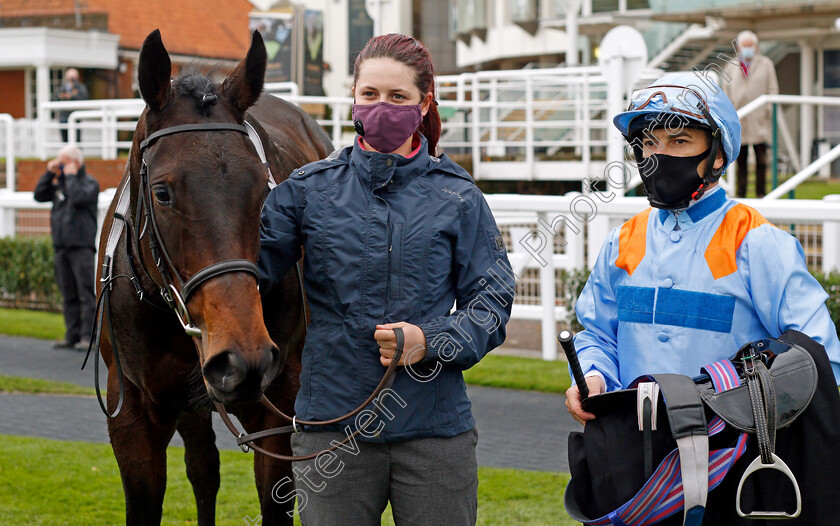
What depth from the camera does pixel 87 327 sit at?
9.89 metres

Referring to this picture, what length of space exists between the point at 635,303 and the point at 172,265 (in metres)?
1.18

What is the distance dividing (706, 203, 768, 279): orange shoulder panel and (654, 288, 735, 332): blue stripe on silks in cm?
6

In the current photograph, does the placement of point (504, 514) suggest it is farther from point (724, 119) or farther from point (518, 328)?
point (518, 328)

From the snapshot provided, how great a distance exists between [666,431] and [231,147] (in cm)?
129

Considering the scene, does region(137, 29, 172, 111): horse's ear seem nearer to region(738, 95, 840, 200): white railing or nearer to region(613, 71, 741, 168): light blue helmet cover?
region(613, 71, 741, 168): light blue helmet cover

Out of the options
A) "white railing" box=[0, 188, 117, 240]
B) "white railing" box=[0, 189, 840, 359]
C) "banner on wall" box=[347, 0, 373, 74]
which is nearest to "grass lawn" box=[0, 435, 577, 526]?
"white railing" box=[0, 189, 840, 359]

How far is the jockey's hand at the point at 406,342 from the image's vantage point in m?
2.38

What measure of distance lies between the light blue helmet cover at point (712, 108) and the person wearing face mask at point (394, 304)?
1.60 ft

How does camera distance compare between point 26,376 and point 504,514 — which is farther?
point 26,376

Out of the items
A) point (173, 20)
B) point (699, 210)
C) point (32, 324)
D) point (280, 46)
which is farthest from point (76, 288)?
point (173, 20)

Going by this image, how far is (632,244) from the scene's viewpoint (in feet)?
8.79

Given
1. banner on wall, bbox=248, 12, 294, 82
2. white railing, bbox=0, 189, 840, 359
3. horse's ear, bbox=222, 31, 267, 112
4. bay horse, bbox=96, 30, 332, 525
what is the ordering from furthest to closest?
banner on wall, bbox=248, 12, 294, 82, white railing, bbox=0, 189, 840, 359, horse's ear, bbox=222, 31, 267, 112, bay horse, bbox=96, 30, 332, 525

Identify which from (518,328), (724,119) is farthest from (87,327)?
(724,119)

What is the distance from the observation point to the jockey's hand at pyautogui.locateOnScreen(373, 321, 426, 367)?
7.80 feet
